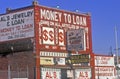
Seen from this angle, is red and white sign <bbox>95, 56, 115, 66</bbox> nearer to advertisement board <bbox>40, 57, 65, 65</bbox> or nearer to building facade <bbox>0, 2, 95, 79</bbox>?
building facade <bbox>0, 2, 95, 79</bbox>

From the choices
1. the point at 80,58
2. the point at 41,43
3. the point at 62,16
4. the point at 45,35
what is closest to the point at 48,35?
the point at 45,35

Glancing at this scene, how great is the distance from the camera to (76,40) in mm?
54312

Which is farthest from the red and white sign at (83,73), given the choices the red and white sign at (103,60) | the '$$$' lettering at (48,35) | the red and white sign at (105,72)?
the '$$$' lettering at (48,35)

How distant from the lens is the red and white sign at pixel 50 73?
172ft

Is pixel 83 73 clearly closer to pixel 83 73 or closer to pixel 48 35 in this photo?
pixel 83 73

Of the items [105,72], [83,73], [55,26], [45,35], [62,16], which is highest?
[62,16]

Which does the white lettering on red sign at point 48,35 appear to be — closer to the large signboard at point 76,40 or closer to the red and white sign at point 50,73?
the large signboard at point 76,40

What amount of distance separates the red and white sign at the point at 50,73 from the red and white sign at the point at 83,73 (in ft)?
13.2

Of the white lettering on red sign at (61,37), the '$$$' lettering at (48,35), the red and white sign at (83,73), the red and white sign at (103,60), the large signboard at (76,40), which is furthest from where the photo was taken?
the red and white sign at (103,60)

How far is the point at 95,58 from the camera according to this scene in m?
63.2

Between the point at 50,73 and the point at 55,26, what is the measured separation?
252 inches

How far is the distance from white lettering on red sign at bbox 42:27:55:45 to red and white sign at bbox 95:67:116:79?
12.5 meters

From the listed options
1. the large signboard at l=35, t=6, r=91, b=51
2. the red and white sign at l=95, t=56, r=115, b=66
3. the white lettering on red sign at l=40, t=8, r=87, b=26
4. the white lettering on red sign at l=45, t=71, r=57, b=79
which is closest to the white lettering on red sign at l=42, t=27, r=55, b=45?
the large signboard at l=35, t=6, r=91, b=51

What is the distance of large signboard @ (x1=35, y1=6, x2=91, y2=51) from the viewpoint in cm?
5300
